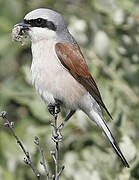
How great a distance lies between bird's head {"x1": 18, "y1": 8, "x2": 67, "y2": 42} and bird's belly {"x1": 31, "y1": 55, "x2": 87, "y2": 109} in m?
0.22

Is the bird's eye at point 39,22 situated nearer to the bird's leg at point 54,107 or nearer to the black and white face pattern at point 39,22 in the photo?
the black and white face pattern at point 39,22

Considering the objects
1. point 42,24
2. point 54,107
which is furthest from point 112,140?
point 42,24

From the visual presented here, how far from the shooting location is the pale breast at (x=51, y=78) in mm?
4438

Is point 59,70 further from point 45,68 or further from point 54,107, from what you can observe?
point 54,107

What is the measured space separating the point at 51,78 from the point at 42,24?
0.38 metres

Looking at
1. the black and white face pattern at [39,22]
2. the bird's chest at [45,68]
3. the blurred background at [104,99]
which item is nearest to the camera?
the bird's chest at [45,68]

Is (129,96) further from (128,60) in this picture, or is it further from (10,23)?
(10,23)

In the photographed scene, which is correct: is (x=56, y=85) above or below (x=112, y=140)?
above

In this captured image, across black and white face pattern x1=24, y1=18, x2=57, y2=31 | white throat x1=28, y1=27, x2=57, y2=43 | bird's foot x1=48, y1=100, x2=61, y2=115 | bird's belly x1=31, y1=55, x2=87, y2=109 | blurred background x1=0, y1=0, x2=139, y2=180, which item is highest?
black and white face pattern x1=24, y1=18, x2=57, y2=31

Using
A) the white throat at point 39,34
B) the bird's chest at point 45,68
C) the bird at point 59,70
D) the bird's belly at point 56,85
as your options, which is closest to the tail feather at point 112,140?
the bird at point 59,70

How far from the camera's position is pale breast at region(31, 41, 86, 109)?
4438 mm

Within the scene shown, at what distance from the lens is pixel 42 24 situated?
4562mm

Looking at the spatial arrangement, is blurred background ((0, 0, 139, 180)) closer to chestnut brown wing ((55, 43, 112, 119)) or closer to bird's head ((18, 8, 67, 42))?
chestnut brown wing ((55, 43, 112, 119))

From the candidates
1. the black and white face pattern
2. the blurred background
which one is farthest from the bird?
the blurred background
